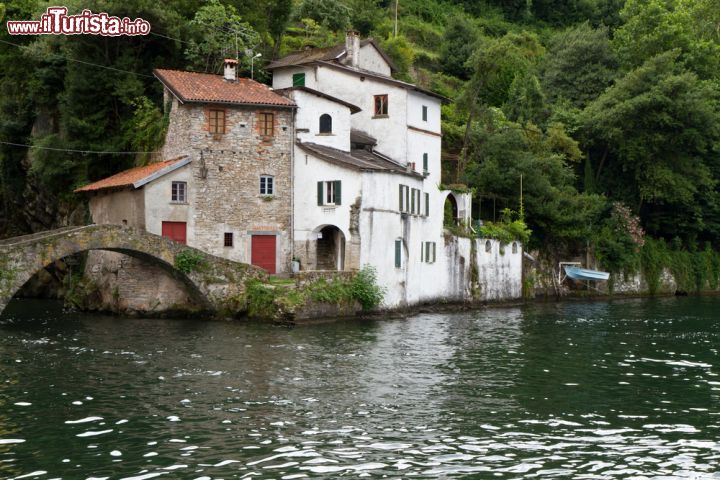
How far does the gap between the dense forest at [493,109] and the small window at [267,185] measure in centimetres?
659

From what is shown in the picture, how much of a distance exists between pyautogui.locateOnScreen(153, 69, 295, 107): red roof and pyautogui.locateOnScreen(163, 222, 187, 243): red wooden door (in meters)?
6.77

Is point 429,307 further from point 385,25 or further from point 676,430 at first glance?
point 385,25

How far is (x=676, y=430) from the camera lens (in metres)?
23.1

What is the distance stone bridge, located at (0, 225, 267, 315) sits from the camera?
41875 millimetres

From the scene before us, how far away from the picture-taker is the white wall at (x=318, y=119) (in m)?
54.8

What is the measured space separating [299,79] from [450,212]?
1381 centimetres

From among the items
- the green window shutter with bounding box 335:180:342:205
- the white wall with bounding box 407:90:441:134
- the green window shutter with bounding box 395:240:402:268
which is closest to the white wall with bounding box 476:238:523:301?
the white wall with bounding box 407:90:441:134

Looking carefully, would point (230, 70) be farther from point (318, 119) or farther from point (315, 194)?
point (315, 194)

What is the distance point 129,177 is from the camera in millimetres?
52562

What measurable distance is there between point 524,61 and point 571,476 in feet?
295

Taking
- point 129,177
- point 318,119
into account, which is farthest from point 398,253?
point 129,177

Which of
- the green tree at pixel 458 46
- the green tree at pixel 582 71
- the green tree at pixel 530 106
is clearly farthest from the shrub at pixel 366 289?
the green tree at pixel 458 46

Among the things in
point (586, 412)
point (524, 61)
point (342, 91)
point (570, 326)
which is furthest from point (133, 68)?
point (524, 61)

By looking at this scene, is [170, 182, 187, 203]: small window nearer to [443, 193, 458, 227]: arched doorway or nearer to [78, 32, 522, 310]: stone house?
[78, 32, 522, 310]: stone house
